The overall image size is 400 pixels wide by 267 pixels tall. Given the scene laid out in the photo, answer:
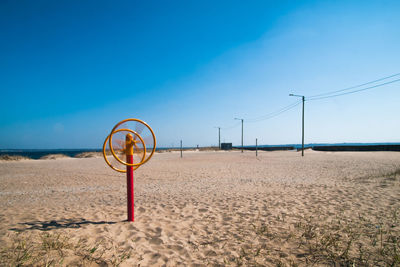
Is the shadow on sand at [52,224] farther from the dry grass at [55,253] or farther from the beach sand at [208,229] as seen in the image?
the dry grass at [55,253]

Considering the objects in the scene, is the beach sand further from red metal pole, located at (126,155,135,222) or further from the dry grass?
red metal pole, located at (126,155,135,222)

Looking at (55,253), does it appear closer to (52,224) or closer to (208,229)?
(52,224)

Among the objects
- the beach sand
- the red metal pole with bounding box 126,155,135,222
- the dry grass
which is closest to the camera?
the dry grass

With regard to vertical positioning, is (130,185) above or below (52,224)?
above

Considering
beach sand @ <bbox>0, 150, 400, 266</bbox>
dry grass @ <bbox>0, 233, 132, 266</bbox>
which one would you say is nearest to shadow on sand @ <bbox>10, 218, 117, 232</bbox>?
beach sand @ <bbox>0, 150, 400, 266</bbox>

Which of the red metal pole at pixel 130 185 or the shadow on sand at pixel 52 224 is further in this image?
the red metal pole at pixel 130 185

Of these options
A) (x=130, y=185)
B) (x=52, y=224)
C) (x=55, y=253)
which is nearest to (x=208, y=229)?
(x=130, y=185)

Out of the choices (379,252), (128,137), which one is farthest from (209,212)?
A: (379,252)

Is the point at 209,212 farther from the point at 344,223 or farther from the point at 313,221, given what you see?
the point at 344,223

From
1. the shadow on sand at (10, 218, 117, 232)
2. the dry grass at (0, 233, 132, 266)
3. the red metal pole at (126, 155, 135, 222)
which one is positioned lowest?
the shadow on sand at (10, 218, 117, 232)

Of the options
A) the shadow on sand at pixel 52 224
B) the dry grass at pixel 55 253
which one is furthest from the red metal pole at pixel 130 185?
the dry grass at pixel 55 253

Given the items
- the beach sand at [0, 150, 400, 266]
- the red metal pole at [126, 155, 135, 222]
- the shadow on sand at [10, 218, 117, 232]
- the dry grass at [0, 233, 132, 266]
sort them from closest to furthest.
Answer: the dry grass at [0, 233, 132, 266]
the beach sand at [0, 150, 400, 266]
the shadow on sand at [10, 218, 117, 232]
the red metal pole at [126, 155, 135, 222]

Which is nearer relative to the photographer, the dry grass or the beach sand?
the dry grass

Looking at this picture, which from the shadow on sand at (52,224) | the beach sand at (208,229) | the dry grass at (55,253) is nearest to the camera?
the dry grass at (55,253)
